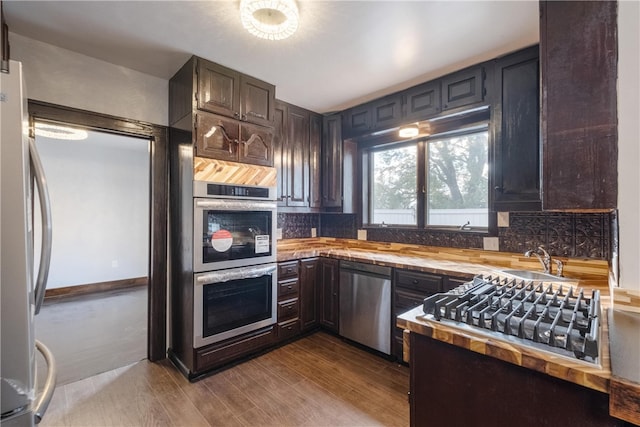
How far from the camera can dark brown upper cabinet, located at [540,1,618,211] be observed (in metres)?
1.02

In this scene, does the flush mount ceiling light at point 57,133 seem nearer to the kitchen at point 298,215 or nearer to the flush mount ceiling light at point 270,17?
the kitchen at point 298,215

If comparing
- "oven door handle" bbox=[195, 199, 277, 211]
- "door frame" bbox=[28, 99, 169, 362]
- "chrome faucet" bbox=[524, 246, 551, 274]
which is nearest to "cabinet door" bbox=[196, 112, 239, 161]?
"oven door handle" bbox=[195, 199, 277, 211]

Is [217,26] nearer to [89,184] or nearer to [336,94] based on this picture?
[336,94]

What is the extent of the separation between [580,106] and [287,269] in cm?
234

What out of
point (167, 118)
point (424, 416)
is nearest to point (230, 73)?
point (167, 118)

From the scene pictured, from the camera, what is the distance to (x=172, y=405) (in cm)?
192

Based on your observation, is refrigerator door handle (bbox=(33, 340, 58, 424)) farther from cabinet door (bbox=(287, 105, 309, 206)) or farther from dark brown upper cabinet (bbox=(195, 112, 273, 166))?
cabinet door (bbox=(287, 105, 309, 206))

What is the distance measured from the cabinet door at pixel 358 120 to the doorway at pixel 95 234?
95.0 inches

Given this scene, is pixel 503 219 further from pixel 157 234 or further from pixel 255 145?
pixel 157 234

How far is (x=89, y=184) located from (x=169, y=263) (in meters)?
3.25

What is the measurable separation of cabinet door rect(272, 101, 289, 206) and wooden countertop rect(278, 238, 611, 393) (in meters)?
0.64

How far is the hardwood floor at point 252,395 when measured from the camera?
A: 1789 mm

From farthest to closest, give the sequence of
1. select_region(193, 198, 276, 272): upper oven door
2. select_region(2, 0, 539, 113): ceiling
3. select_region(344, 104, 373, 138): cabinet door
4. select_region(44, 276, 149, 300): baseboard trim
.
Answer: select_region(44, 276, 149, 300): baseboard trim → select_region(344, 104, 373, 138): cabinet door → select_region(193, 198, 276, 272): upper oven door → select_region(2, 0, 539, 113): ceiling

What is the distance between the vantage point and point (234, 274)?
237 centimetres
